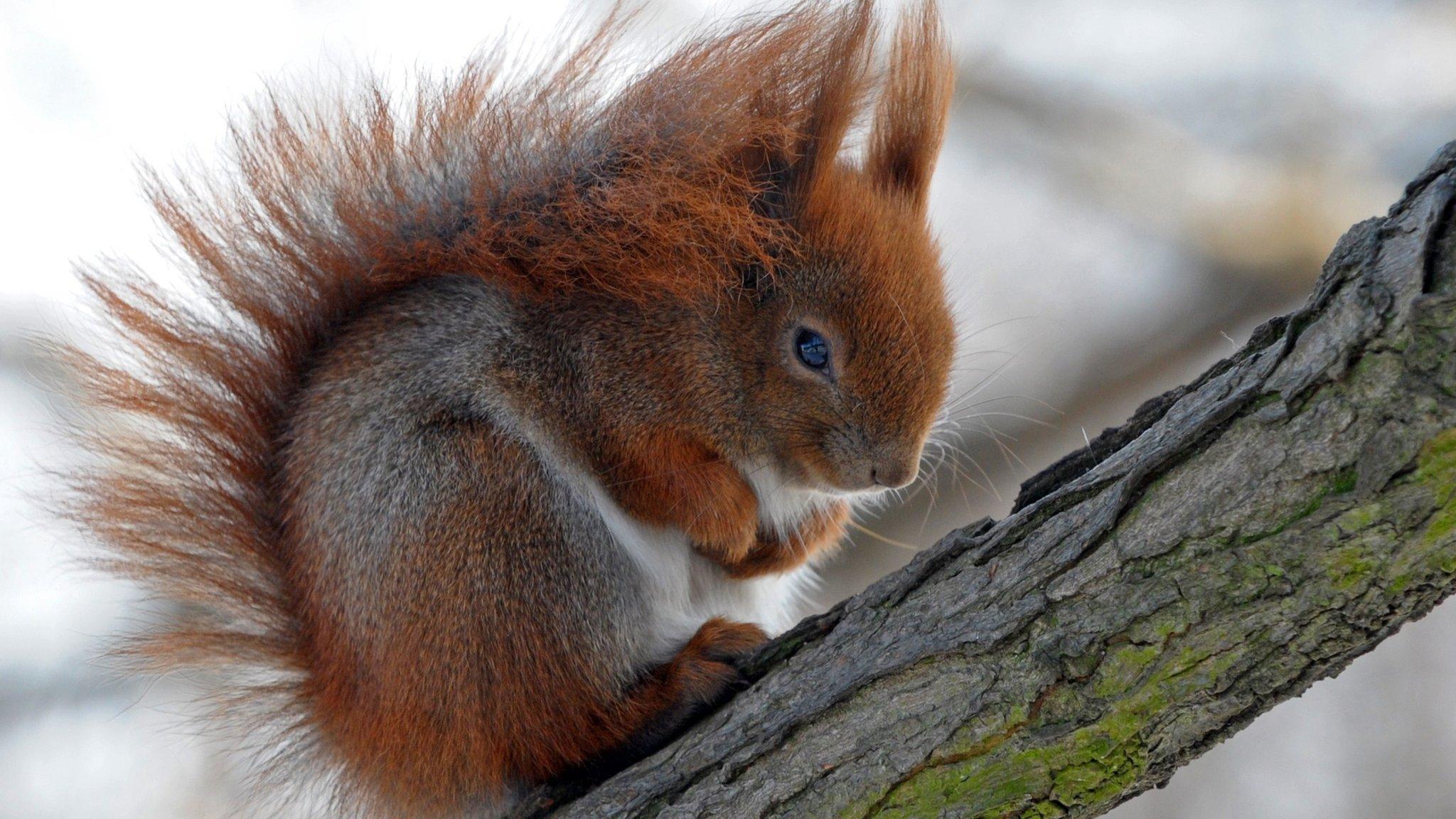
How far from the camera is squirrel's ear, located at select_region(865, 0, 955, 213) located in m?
2.14

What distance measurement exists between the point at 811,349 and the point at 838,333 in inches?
2.2

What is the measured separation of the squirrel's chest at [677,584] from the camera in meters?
1.91

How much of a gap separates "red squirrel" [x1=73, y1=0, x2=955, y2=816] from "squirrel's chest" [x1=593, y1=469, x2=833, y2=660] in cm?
1

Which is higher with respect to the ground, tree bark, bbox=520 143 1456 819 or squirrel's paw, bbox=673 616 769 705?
squirrel's paw, bbox=673 616 769 705

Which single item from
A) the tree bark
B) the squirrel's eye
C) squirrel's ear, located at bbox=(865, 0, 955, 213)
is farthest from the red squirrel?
the tree bark

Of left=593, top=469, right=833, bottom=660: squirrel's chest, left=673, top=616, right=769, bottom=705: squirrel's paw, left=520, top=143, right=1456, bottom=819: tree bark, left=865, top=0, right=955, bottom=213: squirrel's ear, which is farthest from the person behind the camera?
left=865, top=0, right=955, bottom=213: squirrel's ear

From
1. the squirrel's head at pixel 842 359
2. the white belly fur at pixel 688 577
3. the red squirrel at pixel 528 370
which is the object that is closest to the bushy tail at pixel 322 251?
the red squirrel at pixel 528 370

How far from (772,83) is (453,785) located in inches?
51.4

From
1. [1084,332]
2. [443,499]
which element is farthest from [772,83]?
[1084,332]

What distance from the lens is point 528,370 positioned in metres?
1.90

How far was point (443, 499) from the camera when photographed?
1.75 metres

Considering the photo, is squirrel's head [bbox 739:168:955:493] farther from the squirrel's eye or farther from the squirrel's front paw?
the squirrel's front paw

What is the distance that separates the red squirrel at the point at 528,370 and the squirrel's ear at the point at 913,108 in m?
0.12

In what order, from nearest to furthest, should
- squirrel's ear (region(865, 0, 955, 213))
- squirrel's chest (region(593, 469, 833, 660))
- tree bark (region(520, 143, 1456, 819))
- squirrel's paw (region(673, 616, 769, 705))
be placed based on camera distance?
1. tree bark (region(520, 143, 1456, 819))
2. squirrel's paw (region(673, 616, 769, 705))
3. squirrel's chest (region(593, 469, 833, 660))
4. squirrel's ear (region(865, 0, 955, 213))
